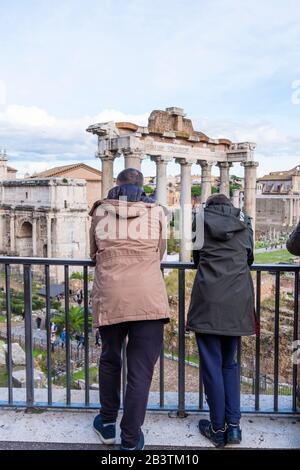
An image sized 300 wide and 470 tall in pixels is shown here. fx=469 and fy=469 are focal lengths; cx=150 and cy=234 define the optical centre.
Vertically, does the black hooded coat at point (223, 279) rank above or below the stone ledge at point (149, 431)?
above

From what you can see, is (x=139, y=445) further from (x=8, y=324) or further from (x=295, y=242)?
(x=295, y=242)

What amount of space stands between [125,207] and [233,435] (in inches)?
68.0

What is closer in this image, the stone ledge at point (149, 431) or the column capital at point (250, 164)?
the stone ledge at point (149, 431)

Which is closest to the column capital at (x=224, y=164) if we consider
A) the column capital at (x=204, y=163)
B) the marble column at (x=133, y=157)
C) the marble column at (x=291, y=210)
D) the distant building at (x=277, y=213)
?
the column capital at (x=204, y=163)

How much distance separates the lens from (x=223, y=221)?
3082 millimetres

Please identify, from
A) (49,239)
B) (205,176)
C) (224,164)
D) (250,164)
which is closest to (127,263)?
(250,164)

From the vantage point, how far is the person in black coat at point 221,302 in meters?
3.07

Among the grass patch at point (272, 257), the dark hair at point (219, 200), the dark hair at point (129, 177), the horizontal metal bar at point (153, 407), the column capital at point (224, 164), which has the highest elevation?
the column capital at point (224, 164)

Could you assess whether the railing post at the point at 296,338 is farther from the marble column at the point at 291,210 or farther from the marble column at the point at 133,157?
the marble column at the point at 291,210

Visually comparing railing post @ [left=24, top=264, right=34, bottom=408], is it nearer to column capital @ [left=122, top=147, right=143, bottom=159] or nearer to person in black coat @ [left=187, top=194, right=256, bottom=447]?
person in black coat @ [left=187, top=194, right=256, bottom=447]

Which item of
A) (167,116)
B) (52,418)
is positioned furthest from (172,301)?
(52,418)

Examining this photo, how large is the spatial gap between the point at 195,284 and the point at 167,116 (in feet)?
58.1

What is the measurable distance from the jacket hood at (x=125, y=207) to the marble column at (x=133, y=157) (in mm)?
14170

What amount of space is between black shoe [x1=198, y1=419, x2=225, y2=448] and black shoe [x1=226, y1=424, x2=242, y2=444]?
40 mm
